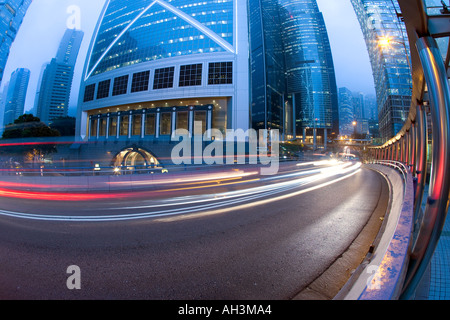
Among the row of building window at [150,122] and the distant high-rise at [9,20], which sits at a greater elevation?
the distant high-rise at [9,20]

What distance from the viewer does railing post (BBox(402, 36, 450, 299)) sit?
181cm

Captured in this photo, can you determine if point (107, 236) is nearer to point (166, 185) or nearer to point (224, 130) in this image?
point (166, 185)

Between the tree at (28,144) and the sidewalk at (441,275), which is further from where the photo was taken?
the tree at (28,144)

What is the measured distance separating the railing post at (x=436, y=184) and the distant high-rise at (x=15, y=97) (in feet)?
415

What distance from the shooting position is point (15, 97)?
79250 millimetres

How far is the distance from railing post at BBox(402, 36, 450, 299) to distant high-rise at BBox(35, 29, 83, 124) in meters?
108

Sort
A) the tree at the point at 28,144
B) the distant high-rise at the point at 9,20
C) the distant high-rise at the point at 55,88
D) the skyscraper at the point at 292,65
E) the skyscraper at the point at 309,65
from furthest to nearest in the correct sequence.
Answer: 1. the skyscraper at the point at 309,65
2. the skyscraper at the point at 292,65
3. the distant high-rise at the point at 55,88
4. the tree at the point at 28,144
5. the distant high-rise at the point at 9,20

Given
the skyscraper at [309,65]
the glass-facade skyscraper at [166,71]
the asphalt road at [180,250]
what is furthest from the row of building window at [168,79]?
the skyscraper at [309,65]

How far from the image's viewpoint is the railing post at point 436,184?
5.93 feet

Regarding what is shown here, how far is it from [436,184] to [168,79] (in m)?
46.7

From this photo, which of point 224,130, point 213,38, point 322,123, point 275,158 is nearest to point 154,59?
point 213,38

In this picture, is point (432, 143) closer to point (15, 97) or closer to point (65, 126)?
point (65, 126)

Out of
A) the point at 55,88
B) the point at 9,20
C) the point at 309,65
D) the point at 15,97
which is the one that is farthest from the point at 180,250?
the point at 15,97

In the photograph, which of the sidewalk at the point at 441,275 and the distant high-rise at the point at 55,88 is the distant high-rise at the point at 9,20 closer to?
the sidewalk at the point at 441,275
